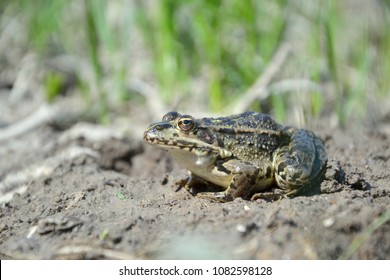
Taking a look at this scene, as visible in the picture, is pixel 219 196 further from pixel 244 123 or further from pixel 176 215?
pixel 244 123

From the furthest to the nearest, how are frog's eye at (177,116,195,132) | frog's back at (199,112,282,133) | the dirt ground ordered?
1. frog's back at (199,112,282,133)
2. frog's eye at (177,116,195,132)
3. the dirt ground

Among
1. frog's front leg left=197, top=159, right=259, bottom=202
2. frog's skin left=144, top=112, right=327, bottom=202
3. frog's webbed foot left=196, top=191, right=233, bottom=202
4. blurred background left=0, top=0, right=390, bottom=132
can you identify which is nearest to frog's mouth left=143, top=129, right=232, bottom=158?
frog's skin left=144, top=112, right=327, bottom=202

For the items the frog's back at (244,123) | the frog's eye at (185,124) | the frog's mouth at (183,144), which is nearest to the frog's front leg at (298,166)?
the frog's back at (244,123)

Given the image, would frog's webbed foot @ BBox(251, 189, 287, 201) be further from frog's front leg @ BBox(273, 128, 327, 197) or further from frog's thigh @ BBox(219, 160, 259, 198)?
frog's thigh @ BBox(219, 160, 259, 198)

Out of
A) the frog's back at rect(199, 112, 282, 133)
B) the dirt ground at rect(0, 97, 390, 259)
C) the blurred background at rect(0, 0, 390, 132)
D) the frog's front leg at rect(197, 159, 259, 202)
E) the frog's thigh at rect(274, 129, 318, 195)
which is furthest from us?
the blurred background at rect(0, 0, 390, 132)

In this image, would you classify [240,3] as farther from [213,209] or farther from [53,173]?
[213,209]

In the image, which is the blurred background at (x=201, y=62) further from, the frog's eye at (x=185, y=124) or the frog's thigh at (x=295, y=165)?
the frog's eye at (x=185, y=124)
